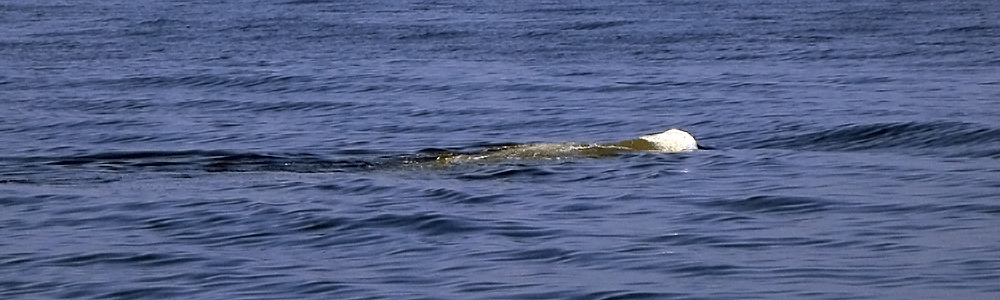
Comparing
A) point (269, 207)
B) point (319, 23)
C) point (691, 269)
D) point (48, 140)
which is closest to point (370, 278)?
point (691, 269)

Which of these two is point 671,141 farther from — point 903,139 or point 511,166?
point 903,139

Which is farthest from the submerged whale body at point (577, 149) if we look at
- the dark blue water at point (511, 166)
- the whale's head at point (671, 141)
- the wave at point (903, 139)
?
the wave at point (903, 139)

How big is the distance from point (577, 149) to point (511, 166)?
40.3 inches

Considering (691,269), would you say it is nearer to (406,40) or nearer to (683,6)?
(406,40)

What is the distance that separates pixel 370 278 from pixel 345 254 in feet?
2.89

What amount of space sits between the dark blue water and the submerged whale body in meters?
0.24

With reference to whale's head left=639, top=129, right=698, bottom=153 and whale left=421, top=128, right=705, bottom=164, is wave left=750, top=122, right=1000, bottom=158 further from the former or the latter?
whale left=421, top=128, right=705, bottom=164

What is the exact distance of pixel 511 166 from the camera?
41.9 feet

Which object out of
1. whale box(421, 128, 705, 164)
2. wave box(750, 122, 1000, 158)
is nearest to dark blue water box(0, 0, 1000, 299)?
wave box(750, 122, 1000, 158)

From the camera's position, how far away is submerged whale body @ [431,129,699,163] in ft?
43.5

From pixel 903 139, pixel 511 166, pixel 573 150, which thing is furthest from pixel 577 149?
pixel 903 139

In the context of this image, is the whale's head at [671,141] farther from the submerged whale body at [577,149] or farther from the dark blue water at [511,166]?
the dark blue water at [511,166]

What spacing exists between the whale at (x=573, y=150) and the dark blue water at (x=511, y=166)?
23cm

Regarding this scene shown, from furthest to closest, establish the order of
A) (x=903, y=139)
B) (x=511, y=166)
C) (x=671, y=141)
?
(x=903, y=139) → (x=671, y=141) → (x=511, y=166)
